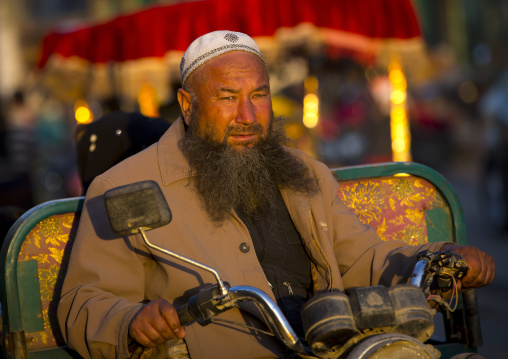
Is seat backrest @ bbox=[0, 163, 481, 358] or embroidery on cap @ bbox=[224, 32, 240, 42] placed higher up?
embroidery on cap @ bbox=[224, 32, 240, 42]

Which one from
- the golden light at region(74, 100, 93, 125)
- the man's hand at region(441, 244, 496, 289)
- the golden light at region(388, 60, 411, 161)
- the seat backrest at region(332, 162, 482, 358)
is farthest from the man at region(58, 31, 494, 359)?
the golden light at region(388, 60, 411, 161)

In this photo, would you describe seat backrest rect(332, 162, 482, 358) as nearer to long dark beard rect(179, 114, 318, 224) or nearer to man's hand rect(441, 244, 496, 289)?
long dark beard rect(179, 114, 318, 224)

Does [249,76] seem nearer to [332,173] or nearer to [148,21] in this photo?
[332,173]

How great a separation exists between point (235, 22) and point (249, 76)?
121 inches

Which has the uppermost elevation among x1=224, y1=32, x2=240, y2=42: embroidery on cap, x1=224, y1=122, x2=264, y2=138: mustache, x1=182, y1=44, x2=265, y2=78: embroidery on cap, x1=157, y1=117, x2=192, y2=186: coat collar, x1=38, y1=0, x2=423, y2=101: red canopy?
x1=38, y1=0, x2=423, y2=101: red canopy

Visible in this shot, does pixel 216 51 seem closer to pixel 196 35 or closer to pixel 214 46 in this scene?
pixel 214 46

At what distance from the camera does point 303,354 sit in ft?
7.34

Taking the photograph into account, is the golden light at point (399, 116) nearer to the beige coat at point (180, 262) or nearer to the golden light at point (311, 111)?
the golden light at point (311, 111)

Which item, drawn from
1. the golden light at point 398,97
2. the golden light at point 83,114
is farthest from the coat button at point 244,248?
the golden light at point 398,97

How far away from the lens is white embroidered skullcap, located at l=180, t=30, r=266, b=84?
3.17 meters

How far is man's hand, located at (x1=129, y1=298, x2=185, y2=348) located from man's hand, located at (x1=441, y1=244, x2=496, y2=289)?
102 centimetres

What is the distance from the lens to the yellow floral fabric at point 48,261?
2975 mm

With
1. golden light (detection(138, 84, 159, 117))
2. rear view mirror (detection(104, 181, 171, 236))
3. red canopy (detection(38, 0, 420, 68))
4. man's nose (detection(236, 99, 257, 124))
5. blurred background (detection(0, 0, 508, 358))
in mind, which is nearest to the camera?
rear view mirror (detection(104, 181, 171, 236))

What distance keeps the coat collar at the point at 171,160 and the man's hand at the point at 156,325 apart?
2.22ft
